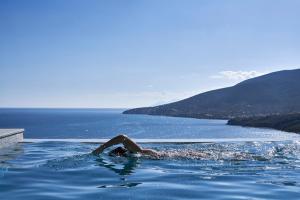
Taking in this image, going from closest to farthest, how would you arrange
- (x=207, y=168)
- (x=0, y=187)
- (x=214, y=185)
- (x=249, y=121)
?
1. (x=0, y=187)
2. (x=214, y=185)
3. (x=207, y=168)
4. (x=249, y=121)

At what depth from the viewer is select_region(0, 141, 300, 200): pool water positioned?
21.4 feet

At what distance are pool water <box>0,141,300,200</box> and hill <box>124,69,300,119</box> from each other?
137128 mm

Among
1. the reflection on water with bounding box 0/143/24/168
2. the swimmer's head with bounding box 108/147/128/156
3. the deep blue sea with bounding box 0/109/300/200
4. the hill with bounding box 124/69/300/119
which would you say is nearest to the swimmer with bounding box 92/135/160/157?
the swimmer's head with bounding box 108/147/128/156

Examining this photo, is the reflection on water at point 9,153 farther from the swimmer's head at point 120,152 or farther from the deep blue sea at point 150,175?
the swimmer's head at point 120,152

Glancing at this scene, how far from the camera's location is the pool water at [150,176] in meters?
6.54

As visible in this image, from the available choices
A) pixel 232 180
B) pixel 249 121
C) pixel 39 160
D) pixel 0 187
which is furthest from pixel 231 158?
pixel 249 121

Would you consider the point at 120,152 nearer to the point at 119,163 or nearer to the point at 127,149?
the point at 127,149

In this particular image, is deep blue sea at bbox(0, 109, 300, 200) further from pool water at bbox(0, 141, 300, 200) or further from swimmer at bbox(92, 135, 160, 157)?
swimmer at bbox(92, 135, 160, 157)

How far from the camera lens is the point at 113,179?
7883mm

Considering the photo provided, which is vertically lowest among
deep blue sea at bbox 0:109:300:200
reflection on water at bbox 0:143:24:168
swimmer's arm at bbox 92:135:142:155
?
deep blue sea at bbox 0:109:300:200

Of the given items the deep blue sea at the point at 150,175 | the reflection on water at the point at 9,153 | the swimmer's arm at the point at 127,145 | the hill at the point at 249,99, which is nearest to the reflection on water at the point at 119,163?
the deep blue sea at the point at 150,175

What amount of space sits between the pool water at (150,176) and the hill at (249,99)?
137128mm

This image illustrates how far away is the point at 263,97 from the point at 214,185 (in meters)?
167

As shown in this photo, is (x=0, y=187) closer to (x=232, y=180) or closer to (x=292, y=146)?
(x=232, y=180)
